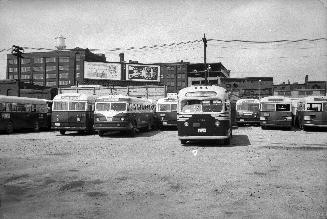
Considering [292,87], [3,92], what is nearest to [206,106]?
[3,92]

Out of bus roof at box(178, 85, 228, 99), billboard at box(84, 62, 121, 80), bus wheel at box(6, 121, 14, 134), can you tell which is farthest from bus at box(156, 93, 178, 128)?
billboard at box(84, 62, 121, 80)

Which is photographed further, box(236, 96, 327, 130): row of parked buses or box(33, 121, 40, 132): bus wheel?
box(33, 121, 40, 132): bus wheel

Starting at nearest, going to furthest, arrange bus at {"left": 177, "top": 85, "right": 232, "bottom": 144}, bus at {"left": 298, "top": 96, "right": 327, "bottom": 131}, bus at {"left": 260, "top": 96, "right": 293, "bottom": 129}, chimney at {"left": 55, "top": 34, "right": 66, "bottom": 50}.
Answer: bus at {"left": 177, "top": 85, "right": 232, "bottom": 144} → bus at {"left": 298, "top": 96, "right": 327, "bottom": 131} → bus at {"left": 260, "top": 96, "right": 293, "bottom": 129} → chimney at {"left": 55, "top": 34, "right": 66, "bottom": 50}

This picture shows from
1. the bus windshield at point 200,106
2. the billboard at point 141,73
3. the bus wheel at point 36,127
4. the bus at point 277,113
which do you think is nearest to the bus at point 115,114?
the bus windshield at point 200,106

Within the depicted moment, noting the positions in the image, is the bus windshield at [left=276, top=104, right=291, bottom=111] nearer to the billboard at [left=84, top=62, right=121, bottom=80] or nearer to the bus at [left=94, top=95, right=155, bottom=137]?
the bus at [left=94, top=95, right=155, bottom=137]

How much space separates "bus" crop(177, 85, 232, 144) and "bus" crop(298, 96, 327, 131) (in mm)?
10963

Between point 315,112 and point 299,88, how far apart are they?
90.2 meters

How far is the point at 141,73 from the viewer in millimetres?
63000

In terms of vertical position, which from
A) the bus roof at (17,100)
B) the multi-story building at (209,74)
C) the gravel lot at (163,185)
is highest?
the multi-story building at (209,74)

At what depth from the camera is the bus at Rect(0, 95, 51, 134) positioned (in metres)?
22.6

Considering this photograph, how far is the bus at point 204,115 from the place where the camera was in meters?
14.7

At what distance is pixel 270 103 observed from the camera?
25.8 meters

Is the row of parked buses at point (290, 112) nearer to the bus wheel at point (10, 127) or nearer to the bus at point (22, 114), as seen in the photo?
the bus at point (22, 114)

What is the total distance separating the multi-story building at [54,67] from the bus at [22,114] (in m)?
75.3
